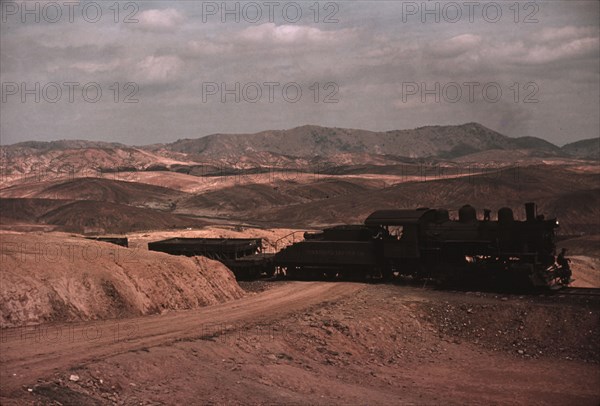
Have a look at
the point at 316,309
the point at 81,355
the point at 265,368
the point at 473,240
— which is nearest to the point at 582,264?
the point at 473,240

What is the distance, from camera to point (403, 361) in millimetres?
20031

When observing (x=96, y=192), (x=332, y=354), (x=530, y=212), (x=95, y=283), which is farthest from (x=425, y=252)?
(x=96, y=192)

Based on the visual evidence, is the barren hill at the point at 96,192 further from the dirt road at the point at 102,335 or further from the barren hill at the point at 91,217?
the dirt road at the point at 102,335

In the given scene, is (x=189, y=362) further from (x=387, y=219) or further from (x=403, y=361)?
(x=387, y=219)

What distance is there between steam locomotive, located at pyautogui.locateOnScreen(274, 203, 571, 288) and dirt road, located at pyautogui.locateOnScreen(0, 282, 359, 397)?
17.2 feet

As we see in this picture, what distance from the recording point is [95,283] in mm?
21375

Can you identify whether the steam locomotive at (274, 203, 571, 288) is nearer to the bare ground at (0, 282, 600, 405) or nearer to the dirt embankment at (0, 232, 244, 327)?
the bare ground at (0, 282, 600, 405)

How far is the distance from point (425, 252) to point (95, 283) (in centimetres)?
1478

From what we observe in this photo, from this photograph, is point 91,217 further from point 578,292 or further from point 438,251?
point 578,292

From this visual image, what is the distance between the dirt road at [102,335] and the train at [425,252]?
211 inches

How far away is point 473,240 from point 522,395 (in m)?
10.6

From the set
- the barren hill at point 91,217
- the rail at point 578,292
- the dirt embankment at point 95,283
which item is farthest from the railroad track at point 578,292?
the barren hill at point 91,217

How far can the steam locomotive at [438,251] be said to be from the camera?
86.3 ft

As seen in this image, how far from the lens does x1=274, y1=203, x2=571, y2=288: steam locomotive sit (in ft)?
86.3
